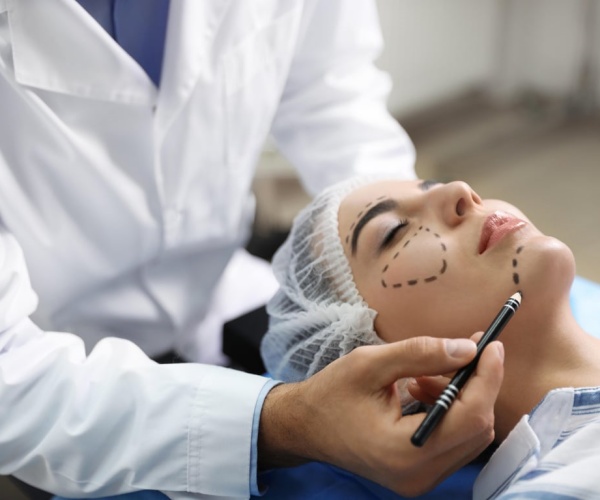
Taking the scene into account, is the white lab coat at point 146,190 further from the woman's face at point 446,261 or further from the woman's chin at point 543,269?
the woman's chin at point 543,269

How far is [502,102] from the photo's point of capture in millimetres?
3174

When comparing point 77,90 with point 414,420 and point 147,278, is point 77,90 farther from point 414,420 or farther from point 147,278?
point 414,420

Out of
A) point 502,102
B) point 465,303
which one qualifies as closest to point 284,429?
point 465,303

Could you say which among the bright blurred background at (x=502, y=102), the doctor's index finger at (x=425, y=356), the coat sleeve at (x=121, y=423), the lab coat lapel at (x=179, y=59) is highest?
the lab coat lapel at (x=179, y=59)

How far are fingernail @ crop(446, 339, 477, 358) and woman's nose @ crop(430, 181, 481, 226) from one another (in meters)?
0.30

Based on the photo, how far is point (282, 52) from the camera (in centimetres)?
146

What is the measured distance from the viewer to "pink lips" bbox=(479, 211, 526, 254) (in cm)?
105

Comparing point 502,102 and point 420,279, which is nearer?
point 420,279

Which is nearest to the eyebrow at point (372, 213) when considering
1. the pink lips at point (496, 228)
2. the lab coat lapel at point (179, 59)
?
the pink lips at point (496, 228)

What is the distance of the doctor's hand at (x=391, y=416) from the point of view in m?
0.81

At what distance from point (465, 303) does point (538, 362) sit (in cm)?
13

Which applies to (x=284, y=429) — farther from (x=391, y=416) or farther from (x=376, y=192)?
(x=376, y=192)

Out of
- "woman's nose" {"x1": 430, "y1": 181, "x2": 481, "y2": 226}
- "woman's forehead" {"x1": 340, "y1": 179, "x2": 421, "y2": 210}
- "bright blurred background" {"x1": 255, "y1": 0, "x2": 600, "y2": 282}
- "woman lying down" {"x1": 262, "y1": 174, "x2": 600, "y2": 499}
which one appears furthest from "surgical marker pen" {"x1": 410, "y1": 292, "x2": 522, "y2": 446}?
"bright blurred background" {"x1": 255, "y1": 0, "x2": 600, "y2": 282}

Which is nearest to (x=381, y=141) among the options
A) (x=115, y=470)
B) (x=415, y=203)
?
(x=415, y=203)
